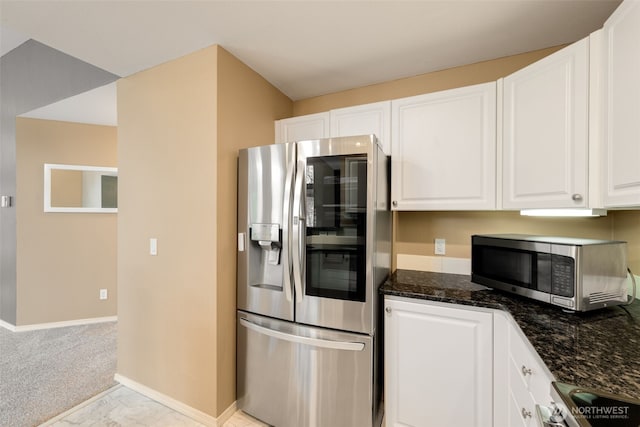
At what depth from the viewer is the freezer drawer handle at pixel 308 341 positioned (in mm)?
1522

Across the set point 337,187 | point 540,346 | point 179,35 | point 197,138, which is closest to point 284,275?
point 337,187

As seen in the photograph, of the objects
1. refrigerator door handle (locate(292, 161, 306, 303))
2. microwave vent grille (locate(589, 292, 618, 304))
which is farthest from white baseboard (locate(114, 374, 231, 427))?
microwave vent grille (locate(589, 292, 618, 304))

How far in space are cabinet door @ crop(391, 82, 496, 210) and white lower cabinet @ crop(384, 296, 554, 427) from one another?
681 millimetres

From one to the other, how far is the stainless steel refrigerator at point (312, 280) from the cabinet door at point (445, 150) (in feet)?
0.69

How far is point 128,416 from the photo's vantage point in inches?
71.7

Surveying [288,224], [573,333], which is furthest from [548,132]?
[288,224]

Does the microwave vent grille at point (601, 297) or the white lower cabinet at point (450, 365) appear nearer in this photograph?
the microwave vent grille at point (601, 297)

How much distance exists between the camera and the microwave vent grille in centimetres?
119

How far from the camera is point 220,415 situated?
1752 mm

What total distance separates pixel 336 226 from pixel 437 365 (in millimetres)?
954

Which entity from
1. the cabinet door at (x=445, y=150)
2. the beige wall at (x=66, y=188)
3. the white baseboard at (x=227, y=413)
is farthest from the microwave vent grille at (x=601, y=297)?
the beige wall at (x=66, y=188)

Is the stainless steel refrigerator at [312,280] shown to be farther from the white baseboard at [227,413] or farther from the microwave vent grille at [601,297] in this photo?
Answer: the microwave vent grille at [601,297]

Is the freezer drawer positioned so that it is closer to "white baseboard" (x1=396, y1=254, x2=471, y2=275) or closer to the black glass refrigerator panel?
the black glass refrigerator panel

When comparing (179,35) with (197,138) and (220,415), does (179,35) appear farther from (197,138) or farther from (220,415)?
(220,415)
